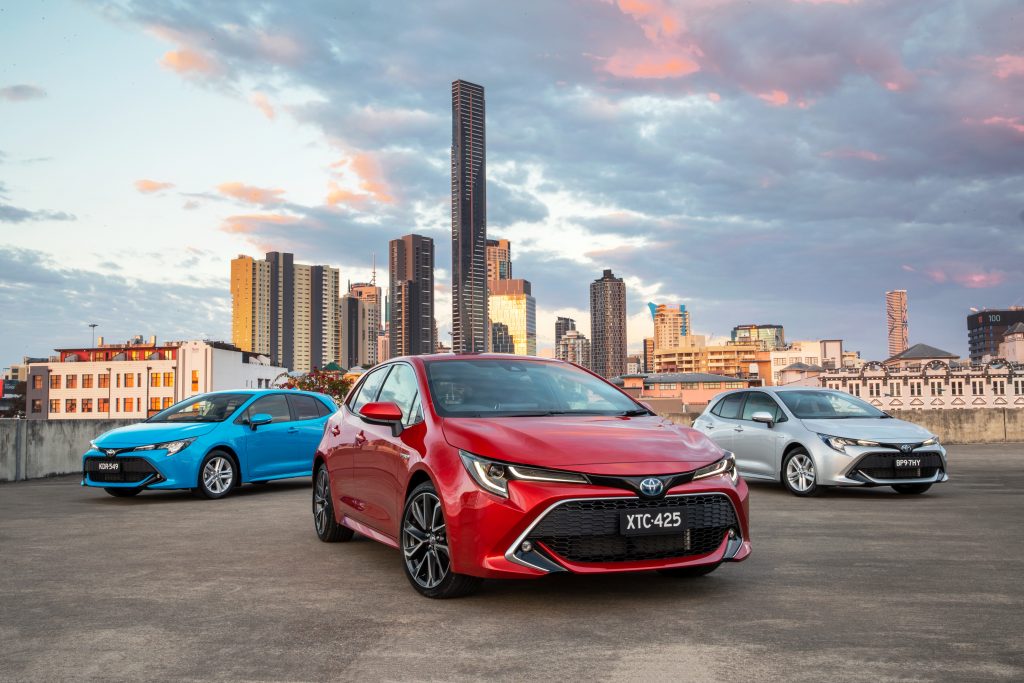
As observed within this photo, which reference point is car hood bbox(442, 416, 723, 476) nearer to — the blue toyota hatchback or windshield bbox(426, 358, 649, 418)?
windshield bbox(426, 358, 649, 418)

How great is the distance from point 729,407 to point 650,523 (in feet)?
29.6

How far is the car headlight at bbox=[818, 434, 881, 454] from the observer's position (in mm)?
11297

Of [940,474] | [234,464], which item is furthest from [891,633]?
[234,464]

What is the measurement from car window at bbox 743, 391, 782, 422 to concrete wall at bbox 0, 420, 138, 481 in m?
12.0

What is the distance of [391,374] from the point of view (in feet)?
24.2

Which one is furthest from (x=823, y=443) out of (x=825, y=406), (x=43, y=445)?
(x=43, y=445)

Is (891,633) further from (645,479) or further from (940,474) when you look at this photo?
(940,474)

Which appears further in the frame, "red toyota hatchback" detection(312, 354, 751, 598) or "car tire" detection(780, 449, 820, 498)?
"car tire" detection(780, 449, 820, 498)

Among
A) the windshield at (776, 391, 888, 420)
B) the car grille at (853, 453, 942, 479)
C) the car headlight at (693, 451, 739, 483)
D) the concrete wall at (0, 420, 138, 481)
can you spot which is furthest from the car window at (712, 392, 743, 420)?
the concrete wall at (0, 420, 138, 481)

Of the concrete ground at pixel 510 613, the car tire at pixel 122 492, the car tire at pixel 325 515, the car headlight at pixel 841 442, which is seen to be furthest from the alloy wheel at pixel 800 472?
the car tire at pixel 122 492

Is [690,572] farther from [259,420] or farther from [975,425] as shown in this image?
[975,425]

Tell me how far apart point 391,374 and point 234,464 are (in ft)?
20.2

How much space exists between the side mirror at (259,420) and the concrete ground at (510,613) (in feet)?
13.3

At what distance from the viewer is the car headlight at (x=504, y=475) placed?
5160 mm
